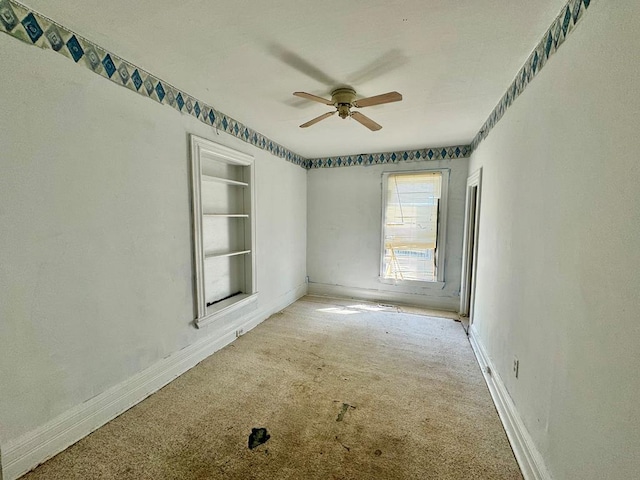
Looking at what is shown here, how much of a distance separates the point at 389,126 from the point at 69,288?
307cm

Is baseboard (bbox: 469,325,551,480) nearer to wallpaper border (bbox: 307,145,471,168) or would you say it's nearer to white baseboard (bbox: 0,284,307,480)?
white baseboard (bbox: 0,284,307,480)

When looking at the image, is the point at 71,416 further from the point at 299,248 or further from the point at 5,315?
the point at 299,248

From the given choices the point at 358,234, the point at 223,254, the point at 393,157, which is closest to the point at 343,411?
the point at 223,254

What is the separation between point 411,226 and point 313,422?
10.0 feet

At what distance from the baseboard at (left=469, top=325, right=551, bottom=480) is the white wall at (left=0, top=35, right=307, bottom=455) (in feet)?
8.09

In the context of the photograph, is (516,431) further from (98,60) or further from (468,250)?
(98,60)

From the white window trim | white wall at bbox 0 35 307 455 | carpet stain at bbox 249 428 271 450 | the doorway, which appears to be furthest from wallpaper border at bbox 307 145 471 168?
carpet stain at bbox 249 428 271 450

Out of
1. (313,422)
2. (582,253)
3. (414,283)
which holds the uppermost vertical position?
(582,253)

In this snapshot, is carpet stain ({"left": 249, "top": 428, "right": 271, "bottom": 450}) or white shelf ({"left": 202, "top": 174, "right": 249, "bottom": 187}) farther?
white shelf ({"left": 202, "top": 174, "right": 249, "bottom": 187})

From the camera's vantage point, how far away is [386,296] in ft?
13.8

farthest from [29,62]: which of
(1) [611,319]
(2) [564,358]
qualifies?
(2) [564,358]

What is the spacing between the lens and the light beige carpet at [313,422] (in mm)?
1414

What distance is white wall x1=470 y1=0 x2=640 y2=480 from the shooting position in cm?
84

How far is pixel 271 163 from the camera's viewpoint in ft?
11.6
